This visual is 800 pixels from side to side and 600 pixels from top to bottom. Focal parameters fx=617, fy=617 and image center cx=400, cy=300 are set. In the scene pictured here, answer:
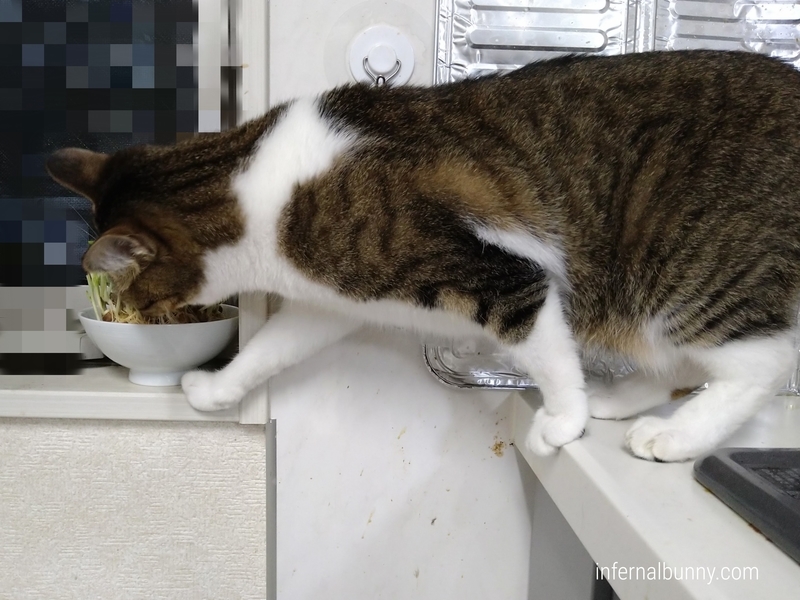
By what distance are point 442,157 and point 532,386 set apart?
0.48 metres

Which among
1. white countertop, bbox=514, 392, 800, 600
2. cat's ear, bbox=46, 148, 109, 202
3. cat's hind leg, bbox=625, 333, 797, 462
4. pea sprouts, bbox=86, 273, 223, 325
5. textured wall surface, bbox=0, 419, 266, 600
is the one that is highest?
cat's ear, bbox=46, 148, 109, 202

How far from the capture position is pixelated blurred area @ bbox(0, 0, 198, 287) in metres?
1.09

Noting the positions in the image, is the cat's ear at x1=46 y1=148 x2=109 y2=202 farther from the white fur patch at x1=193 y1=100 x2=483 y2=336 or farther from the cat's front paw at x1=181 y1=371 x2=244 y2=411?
the cat's front paw at x1=181 y1=371 x2=244 y2=411

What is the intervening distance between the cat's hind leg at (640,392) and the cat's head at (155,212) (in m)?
0.64

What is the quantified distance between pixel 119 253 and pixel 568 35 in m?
0.82

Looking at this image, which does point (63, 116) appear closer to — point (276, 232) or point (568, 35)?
point (276, 232)

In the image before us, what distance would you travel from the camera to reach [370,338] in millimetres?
1135

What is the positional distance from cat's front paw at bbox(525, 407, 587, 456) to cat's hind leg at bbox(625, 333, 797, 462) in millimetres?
69

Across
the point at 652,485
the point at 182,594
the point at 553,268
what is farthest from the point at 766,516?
the point at 182,594

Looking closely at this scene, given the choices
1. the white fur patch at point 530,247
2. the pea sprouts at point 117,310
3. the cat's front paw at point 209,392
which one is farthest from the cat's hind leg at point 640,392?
the pea sprouts at point 117,310

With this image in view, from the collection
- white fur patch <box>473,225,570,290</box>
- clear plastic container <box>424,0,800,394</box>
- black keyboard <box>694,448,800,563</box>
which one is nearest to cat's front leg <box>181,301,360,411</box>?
clear plastic container <box>424,0,800,394</box>

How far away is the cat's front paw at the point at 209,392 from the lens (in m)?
1.00

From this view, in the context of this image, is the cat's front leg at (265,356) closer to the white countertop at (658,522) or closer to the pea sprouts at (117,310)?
the pea sprouts at (117,310)

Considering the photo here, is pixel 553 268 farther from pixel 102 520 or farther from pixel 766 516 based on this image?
pixel 102 520
